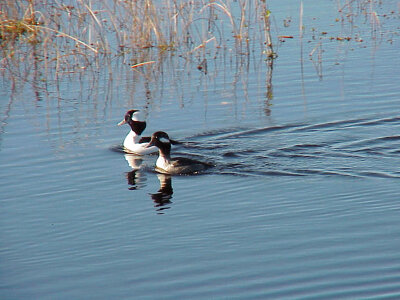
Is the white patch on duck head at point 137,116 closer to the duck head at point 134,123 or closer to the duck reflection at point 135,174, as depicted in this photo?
the duck head at point 134,123

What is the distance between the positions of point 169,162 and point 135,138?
131 cm

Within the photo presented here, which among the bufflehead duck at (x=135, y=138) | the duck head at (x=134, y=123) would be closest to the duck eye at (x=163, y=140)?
the bufflehead duck at (x=135, y=138)

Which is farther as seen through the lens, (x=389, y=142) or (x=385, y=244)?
(x=389, y=142)

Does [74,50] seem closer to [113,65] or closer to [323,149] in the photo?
[113,65]

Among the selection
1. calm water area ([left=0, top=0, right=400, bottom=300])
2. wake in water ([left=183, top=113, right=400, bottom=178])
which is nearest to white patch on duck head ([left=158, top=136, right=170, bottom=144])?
calm water area ([left=0, top=0, right=400, bottom=300])

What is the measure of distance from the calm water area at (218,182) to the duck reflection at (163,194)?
0.05 metres

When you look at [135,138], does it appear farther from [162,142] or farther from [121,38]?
[121,38]

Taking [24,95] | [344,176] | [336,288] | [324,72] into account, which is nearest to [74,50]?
[24,95]

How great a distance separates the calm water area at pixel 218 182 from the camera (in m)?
7.37

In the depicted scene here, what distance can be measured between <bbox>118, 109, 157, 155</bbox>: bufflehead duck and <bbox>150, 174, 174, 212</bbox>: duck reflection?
3.81ft

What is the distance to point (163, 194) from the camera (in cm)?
1030

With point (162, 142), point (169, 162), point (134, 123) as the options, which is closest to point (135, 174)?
point (169, 162)

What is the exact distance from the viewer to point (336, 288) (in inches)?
270

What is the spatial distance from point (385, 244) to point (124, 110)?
7.25m
